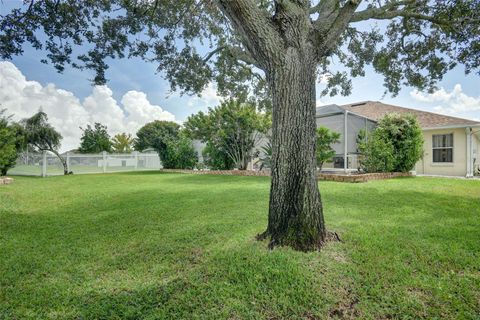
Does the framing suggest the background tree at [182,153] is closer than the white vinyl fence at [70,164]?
No

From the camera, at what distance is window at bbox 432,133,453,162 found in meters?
12.8

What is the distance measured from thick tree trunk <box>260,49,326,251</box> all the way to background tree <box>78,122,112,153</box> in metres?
27.3

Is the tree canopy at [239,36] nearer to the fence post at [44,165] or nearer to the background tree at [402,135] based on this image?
the background tree at [402,135]

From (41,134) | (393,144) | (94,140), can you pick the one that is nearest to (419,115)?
Result: (393,144)

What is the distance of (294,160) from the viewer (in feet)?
9.88

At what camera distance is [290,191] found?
3016 millimetres

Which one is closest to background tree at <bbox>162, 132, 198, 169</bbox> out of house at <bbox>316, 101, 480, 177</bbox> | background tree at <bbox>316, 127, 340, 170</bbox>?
house at <bbox>316, 101, 480, 177</bbox>

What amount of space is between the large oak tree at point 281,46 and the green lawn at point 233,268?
569 mm

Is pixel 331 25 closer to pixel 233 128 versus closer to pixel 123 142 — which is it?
pixel 233 128

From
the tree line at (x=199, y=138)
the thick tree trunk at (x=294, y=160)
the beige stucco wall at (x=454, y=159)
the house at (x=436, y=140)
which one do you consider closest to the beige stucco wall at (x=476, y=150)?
the house at (x=436, y=140)

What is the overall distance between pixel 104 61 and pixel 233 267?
6.19 meters

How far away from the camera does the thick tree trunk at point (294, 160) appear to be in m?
3.01

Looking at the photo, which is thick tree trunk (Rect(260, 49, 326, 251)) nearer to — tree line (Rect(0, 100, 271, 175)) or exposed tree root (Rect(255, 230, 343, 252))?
exposed tree root (Rect(255, 230, 343, 252))

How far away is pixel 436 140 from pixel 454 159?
1.29m
